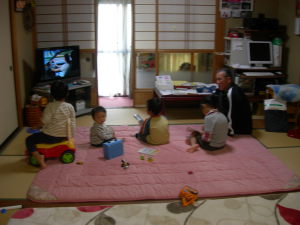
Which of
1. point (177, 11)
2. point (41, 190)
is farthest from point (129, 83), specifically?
point (41, 190)

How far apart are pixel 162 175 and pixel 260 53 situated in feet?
9.99

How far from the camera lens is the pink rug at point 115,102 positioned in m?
6.05

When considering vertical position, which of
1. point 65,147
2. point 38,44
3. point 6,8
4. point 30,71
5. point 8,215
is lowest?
point 8,215

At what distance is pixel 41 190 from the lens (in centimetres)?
307

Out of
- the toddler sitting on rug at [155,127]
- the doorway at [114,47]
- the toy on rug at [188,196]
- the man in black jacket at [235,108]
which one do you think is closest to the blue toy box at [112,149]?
the toddler sitting on rug at [155,127]

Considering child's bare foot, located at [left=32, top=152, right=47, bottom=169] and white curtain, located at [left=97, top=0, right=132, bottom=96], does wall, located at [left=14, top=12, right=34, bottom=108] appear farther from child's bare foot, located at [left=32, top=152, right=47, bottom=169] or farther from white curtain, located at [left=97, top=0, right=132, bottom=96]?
child's bare foot, located at [left=32, top=152, right=47, bottom=169]

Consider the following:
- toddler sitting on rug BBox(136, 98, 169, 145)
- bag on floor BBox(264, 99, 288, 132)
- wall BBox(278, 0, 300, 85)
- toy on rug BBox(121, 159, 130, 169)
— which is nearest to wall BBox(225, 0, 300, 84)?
wall BBox(278, 0, 300, 85)

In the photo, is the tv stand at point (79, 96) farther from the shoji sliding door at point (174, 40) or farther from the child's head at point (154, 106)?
the child's head at point (154, 106)

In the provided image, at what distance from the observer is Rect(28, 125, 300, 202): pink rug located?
3043 mm

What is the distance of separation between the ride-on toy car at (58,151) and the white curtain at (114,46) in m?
2.99

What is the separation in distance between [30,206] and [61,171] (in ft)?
1.95

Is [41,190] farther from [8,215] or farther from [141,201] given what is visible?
[141,201]

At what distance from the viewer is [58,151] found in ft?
11.9

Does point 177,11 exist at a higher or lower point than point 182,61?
higher
